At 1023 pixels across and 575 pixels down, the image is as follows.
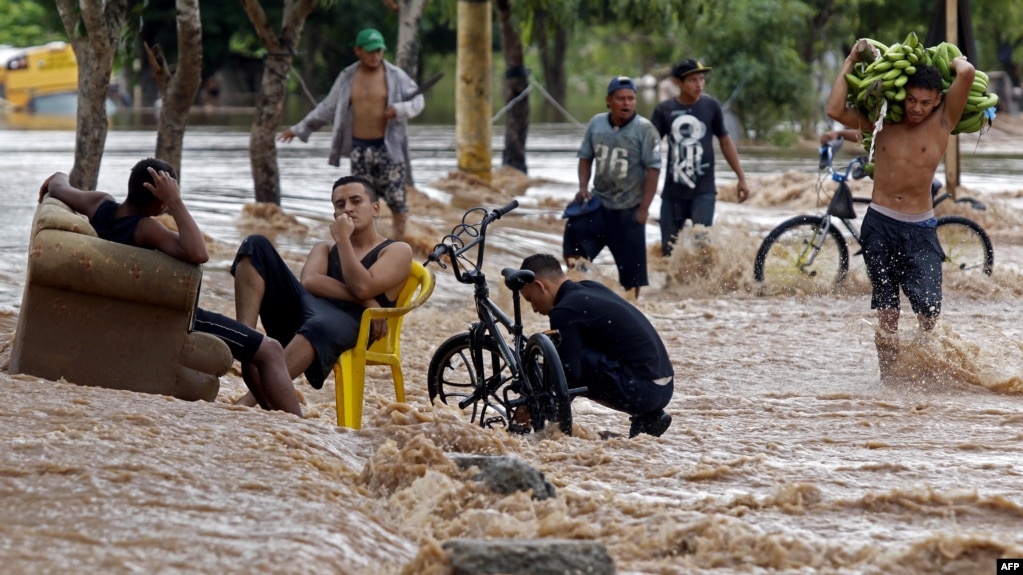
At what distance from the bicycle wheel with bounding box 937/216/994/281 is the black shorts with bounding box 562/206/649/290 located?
2.60 m

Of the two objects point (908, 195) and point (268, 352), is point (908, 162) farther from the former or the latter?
point (268, 352)

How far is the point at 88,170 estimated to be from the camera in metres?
10.3

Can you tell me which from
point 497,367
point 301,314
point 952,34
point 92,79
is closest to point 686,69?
point 92,79

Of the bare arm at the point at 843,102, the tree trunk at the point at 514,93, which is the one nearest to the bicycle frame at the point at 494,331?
the bare arm at the point at 843,102

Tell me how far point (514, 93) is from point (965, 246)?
9.35m

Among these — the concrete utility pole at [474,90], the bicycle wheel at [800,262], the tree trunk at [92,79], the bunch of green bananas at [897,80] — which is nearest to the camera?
the bunch of green bananas at [897,80]

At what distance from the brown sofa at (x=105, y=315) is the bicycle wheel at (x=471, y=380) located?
1.27 m

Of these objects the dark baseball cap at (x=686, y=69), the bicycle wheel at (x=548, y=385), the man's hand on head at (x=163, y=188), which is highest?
the dark baseball cap at (x=686, y=69)

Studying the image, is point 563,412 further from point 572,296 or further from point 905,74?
point 905,74

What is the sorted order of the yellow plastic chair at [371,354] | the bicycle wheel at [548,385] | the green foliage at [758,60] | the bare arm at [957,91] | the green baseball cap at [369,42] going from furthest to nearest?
the green foliage at [758,60]
the green baseball cap at [369,42]
the bare arm at [957,91]
the yellow plastic chair at [371,354]
the bicycle wheel at [548,385]

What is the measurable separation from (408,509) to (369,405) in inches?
102

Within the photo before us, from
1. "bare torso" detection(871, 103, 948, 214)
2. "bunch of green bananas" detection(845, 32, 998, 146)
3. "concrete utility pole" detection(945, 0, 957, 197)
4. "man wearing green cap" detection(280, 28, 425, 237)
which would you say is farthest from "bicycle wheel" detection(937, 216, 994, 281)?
"man wearing green cap" detection(280, 28, 425, 237)

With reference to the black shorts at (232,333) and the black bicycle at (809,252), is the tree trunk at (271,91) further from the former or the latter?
the black shorts at (232,333)

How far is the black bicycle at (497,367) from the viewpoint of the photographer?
5770 millimetres
